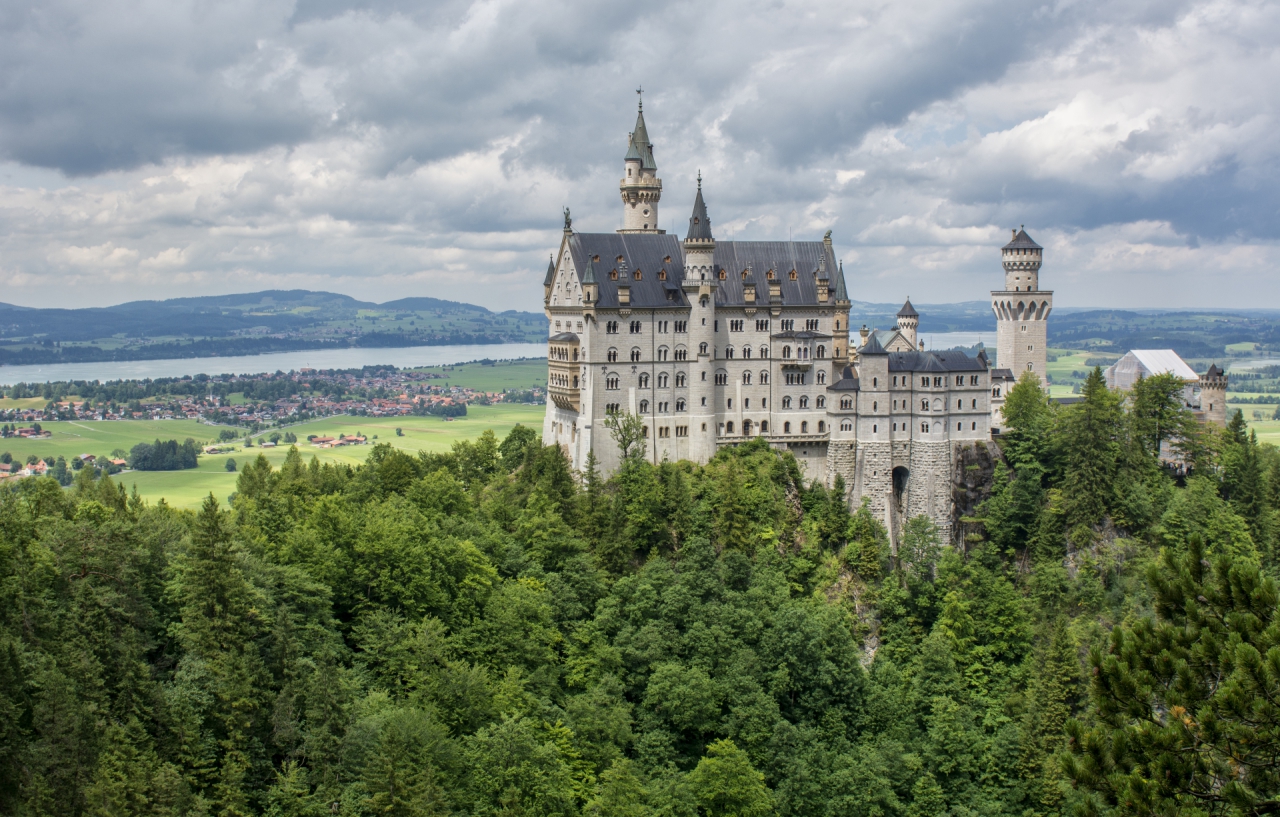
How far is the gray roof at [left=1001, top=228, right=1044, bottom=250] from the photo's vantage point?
3925 inches

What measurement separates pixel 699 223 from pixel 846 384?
54.0 feet

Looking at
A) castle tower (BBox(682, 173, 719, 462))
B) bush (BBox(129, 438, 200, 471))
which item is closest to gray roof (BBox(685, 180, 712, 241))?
castle tower (BBox(682, 173, 719, 462))

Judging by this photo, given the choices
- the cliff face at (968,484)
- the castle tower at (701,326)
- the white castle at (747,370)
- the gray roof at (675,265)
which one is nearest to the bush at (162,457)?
the white castle at (747,370)

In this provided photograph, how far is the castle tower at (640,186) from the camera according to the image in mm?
88312

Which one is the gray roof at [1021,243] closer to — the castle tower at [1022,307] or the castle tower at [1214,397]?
the castle tower at [1022,307]

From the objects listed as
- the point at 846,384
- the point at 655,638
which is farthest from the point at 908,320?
the point at 655,638

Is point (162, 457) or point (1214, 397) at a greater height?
point (1214, 397)

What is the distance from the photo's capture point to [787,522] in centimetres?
7900

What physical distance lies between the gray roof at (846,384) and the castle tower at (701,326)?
9.25 m

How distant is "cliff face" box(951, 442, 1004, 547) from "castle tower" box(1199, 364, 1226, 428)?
2692 centimetres

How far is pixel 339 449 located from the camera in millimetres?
146125

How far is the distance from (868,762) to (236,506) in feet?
138

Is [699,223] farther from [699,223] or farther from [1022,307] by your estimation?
[1022,307]

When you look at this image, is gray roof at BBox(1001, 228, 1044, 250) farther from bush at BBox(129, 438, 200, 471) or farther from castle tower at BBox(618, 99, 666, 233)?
bush at BBox(129, 438, 200, 471)
